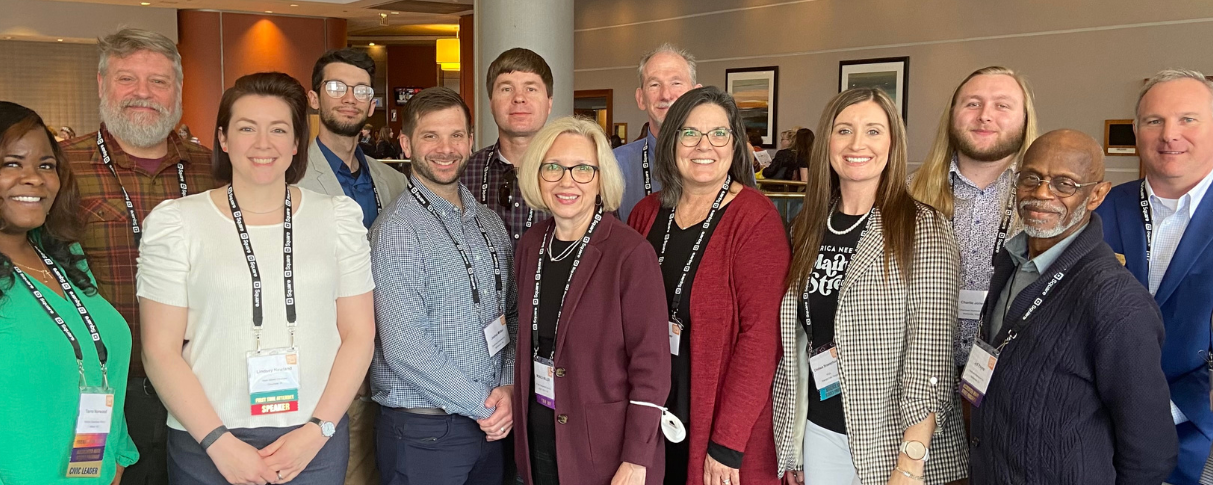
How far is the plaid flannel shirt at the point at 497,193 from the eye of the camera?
3.24 metres

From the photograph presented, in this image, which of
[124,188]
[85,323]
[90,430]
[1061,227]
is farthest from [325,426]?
[1061,227]

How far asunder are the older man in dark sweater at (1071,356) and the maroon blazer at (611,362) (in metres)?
0.87

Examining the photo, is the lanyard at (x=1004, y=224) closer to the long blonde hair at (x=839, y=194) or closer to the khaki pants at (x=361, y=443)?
the long blonde hair at (x=839, y=194)

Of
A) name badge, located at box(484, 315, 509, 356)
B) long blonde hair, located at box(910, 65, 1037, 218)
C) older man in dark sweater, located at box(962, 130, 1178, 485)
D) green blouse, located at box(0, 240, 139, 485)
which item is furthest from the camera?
long blonde hair, located at box(910, 65, 1037, 218)

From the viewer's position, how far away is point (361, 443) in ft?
10.5

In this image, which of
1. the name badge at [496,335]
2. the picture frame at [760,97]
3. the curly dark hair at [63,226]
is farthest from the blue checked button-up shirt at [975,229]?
the picture frame at [760,97]

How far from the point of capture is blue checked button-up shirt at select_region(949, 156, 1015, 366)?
273cm

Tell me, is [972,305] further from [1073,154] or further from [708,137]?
[708,137]

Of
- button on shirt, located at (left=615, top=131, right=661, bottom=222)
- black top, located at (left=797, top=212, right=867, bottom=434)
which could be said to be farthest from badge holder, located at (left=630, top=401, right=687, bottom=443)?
button on shirt, located at (left=615, top=131, right=661, bottom=222)

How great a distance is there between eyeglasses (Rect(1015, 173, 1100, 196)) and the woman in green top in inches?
96.0

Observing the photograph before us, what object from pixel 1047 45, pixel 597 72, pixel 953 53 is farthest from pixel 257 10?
pixel 1047 45

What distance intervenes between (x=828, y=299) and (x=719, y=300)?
12.3 inches

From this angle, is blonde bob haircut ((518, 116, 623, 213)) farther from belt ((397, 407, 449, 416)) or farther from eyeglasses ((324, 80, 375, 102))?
eyeglasses ((324, 80, 375, 102))

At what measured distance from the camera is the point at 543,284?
2.47m
